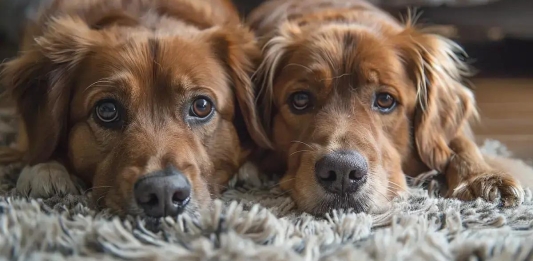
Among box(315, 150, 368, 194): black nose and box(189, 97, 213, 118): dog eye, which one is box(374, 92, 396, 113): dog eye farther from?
box(189, 97, 213, 118): dog eye

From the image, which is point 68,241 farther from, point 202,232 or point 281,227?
point 281,227

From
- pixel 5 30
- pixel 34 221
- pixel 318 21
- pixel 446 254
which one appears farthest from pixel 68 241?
pixel 5 30

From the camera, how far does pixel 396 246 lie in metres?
1.58

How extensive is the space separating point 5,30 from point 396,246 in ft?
12.7

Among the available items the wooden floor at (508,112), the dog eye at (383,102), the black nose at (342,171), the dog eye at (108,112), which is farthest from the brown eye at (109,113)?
the wooden floor at (508,112)

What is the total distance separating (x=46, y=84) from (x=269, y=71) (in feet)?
2.92

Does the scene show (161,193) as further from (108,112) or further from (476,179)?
(476,179)

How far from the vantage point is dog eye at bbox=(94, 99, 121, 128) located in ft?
7.20

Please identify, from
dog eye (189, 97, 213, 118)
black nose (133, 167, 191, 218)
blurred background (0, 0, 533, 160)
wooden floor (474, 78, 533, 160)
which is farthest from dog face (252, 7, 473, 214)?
blurred background (0, 0, 533, 160)

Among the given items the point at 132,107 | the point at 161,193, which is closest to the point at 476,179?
the point at 161,193

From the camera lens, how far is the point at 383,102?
2.42 meters

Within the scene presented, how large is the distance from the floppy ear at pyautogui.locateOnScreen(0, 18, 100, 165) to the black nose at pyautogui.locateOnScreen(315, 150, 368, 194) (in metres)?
1.02

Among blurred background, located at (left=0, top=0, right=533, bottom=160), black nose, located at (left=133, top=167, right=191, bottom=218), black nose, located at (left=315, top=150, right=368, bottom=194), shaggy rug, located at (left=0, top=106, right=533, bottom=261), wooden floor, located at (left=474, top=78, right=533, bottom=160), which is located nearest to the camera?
shaggy rug, located at (left=0, top=106, right=533, bottom=261)

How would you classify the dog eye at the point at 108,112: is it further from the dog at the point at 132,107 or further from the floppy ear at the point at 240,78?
the floppy ear at the point at 240,78
